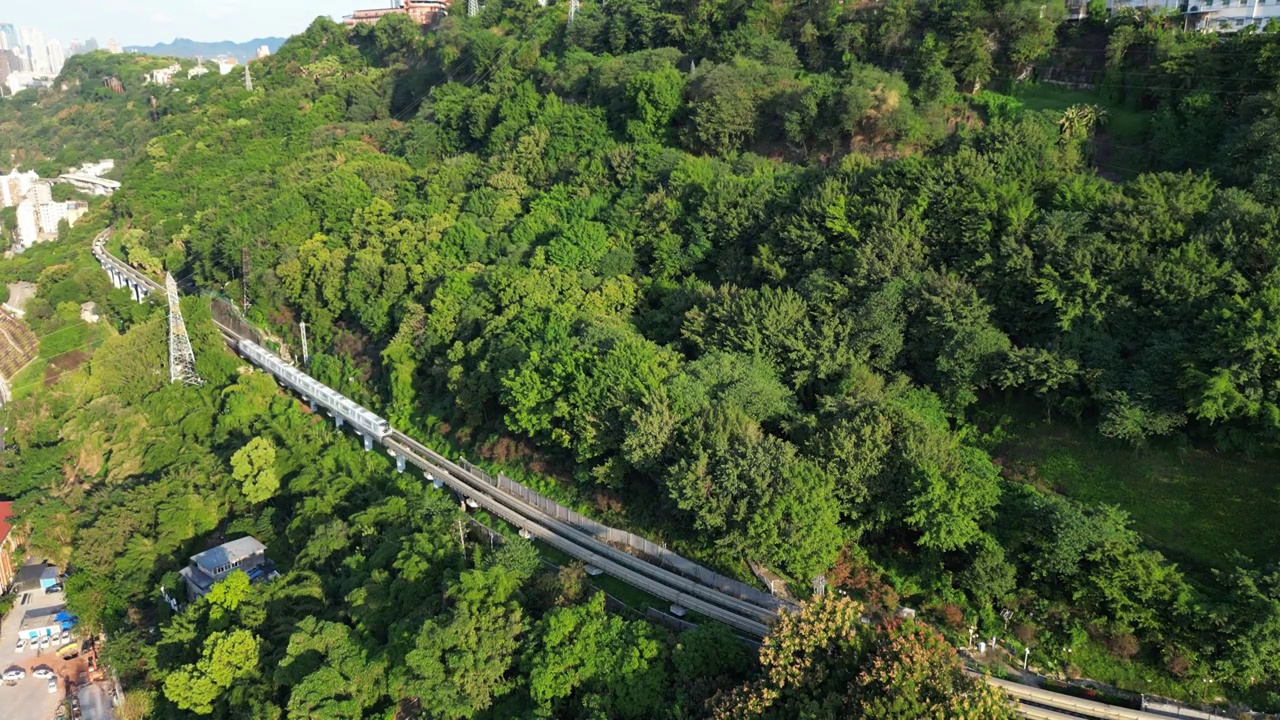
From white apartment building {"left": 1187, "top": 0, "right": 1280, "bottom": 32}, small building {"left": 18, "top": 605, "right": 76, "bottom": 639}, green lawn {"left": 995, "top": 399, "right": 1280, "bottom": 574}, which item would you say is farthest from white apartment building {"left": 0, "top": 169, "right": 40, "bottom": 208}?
white apartment building {"left": 1187, "top": 0, "right": 1280, "bottom": 32}

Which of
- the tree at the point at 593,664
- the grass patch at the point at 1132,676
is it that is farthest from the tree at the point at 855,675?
the grass patch at the point at 1132,676

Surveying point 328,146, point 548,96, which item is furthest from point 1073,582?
point 328,146

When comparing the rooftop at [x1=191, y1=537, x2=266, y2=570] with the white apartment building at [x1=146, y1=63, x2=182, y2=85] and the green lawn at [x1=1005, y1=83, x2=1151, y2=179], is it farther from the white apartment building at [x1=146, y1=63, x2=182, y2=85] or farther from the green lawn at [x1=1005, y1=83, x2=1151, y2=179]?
the white apartment building at [x1=146, y1=63, x2=182, y2=85]

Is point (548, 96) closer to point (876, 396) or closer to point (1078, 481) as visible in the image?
point (876, 396)

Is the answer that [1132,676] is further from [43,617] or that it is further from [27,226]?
[27,226]

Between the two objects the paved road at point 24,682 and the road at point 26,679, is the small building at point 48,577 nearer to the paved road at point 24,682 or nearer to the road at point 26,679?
the paved road at point 24,682

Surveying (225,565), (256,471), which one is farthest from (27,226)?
(225,565)
